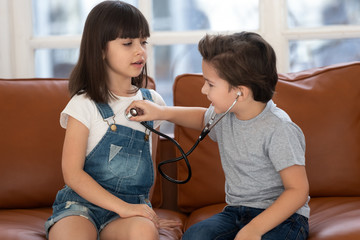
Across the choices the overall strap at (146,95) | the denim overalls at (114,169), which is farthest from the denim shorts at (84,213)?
the overall strap at (146,95)

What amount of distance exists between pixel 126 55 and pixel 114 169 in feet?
1.27

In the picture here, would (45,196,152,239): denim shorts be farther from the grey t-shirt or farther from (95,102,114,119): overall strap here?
the grey t-shirt

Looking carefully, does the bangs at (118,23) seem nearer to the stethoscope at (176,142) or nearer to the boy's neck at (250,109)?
the stethoscope at (176,142)

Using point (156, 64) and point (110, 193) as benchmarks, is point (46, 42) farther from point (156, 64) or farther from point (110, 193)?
point (110, 193)

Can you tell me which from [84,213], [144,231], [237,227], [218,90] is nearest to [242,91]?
[218,90]

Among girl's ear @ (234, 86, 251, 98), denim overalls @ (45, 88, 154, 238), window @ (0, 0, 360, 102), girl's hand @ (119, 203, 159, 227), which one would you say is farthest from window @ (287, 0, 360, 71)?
girl's hand @ (119, 203, 159, 227)

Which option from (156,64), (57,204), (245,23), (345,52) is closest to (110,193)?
(57,204)

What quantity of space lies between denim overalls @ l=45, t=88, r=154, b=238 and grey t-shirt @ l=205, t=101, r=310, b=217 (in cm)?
32

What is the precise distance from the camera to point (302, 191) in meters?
1.53

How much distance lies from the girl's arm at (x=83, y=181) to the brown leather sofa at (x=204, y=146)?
309 mm

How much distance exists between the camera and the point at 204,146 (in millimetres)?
2051

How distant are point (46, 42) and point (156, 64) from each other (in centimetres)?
57

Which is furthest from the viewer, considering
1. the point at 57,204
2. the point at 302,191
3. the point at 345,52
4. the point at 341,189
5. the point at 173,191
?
the point at 345,52

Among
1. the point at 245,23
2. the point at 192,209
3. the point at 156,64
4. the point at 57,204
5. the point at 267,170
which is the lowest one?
the point at 192,209
